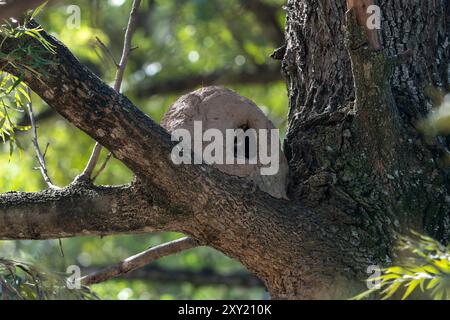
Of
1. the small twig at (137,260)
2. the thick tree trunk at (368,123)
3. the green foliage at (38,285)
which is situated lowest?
the green foliage at (38,285)

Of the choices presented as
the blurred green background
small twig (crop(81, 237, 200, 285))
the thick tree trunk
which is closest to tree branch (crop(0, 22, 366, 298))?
the thick tree trunk

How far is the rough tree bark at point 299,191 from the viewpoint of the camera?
3053mm

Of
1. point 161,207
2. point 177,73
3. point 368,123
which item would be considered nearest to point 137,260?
point 161,207

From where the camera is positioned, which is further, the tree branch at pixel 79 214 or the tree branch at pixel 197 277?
the tree branch at pixel 197 277

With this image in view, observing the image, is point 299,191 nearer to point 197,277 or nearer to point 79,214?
point 79,214

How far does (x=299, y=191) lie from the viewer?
11.3ft

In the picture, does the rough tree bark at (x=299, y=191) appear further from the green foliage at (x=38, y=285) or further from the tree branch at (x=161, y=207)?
the green foliage at (x=38, y=285)

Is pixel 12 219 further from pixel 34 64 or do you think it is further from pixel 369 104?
pixel 369 104

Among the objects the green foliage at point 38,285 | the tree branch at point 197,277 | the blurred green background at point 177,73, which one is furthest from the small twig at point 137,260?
the tree branch at point 197,277

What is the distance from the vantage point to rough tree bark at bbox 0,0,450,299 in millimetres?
3053

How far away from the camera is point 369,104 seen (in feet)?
10.8

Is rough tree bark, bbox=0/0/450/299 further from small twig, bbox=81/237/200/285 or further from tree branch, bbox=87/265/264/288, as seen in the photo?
tree branch, bbox=87/265/264/288

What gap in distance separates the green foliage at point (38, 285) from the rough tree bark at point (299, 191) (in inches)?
7.5
